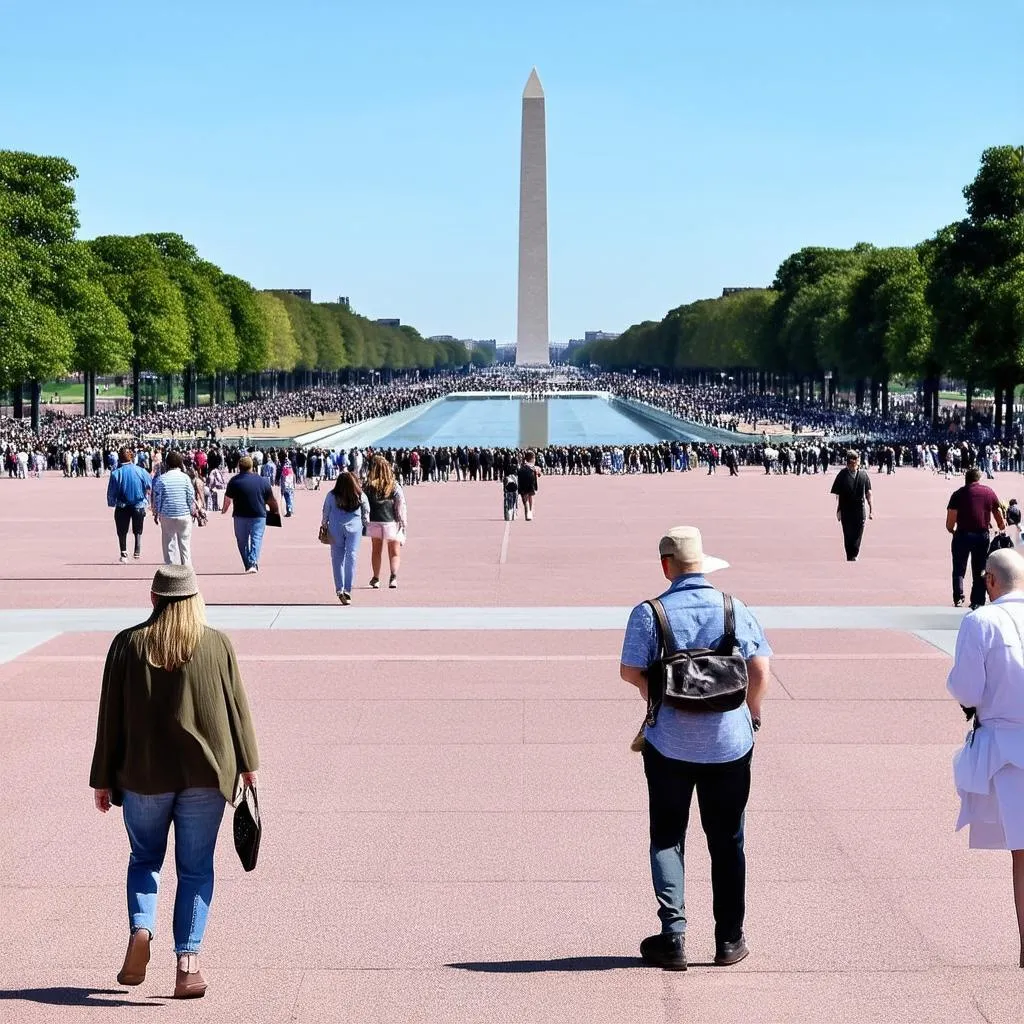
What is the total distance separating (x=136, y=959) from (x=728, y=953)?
223 centimetres

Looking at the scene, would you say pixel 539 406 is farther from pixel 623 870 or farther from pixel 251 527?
pixel 623 870

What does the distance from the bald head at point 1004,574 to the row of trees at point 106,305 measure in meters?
63.7

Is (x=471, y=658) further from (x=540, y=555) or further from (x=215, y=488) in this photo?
(x=215, y=488)

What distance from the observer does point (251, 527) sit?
71.8 feet

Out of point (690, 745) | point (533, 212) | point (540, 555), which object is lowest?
point (540, 555)

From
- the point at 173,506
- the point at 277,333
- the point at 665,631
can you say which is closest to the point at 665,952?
the point at 665,631

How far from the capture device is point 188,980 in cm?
630

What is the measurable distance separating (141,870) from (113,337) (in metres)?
79.8

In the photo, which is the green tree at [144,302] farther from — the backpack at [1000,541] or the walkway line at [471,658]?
the walkway line at [471,658]

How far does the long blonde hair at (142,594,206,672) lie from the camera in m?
6.27

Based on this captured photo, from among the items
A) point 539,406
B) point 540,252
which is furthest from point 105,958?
point 540,252

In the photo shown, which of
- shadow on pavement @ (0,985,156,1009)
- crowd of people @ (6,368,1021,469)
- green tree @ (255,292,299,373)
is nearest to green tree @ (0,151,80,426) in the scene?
crowd of people @ (6,368,1021,469)

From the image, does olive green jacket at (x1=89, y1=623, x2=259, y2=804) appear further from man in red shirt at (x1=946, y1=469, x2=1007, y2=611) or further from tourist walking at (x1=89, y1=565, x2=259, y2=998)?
man in red shirt at (x1=946, y1=469, x2=1007, y2=611)

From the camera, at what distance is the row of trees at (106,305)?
70000 millimetres
